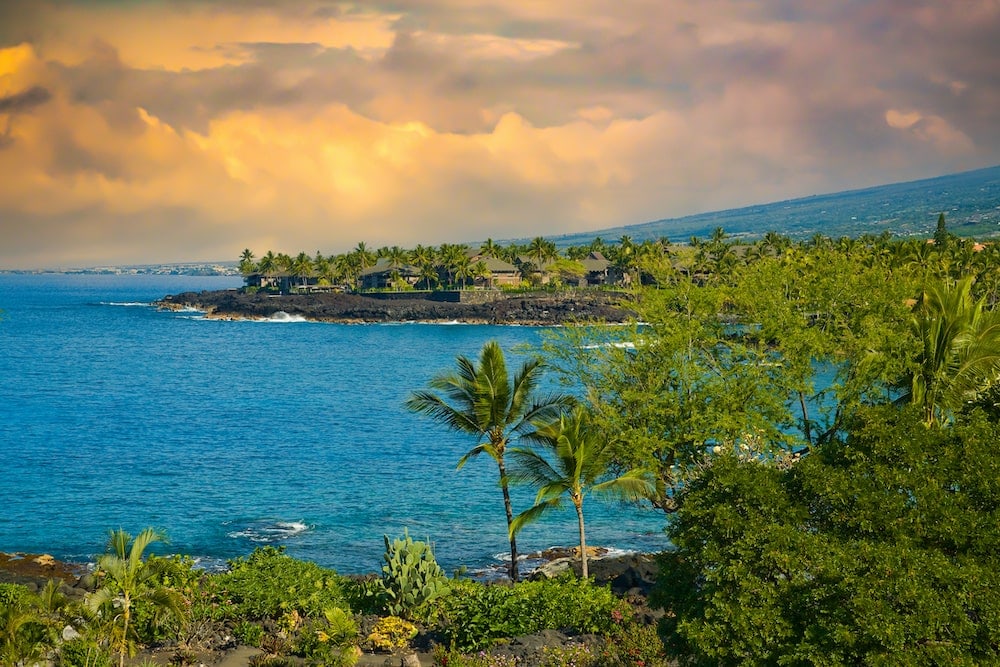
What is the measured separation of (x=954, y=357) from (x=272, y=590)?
20567 mm

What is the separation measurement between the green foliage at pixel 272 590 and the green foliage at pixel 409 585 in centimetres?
126

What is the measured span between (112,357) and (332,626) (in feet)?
332

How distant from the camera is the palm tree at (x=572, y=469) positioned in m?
24.9

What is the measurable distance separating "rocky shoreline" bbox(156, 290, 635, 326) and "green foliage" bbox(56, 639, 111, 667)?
127707mm

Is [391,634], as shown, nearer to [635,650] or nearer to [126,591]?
[126,591]

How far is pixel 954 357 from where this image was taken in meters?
26.9

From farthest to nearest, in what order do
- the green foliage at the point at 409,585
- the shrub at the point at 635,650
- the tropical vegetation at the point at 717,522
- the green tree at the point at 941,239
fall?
the green tree at the point at 941,239, the green foliage at the point at 409,585, the shrub at the point at 635,650, the tropical vegetation at the point at 717,522

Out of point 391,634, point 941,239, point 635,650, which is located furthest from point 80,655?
point 941,239

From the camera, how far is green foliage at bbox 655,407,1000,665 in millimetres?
12391

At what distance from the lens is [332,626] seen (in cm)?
2031

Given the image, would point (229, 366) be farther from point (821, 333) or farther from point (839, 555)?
point (839, 555)

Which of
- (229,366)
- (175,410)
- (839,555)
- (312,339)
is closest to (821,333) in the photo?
(839,555)

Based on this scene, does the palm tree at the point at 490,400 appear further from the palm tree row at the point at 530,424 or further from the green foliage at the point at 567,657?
the green foliage at the point at 567,657

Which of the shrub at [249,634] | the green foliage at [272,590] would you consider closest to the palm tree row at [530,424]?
the green foliage at [272,590]
